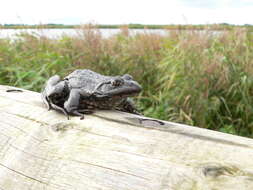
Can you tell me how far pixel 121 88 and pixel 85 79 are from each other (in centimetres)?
28

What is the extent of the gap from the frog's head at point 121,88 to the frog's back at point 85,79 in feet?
0.31

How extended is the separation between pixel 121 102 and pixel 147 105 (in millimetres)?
2142

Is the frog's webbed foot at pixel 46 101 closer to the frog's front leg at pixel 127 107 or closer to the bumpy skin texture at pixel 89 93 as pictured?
A: the bumpy skin texture at pixel 89 93

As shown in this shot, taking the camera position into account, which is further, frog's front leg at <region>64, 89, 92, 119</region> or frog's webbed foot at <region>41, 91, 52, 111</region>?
frog's webbed foot at <region>41, 91, 52, 111</region>

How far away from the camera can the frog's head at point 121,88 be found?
5.43ft

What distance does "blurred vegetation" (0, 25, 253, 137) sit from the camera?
134 inches

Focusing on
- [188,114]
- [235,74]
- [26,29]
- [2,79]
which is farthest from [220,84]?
[26,29]

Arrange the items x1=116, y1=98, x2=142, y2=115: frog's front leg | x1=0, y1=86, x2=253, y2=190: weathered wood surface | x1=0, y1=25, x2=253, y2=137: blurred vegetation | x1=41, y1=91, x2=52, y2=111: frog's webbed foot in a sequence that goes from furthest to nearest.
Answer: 1. x1=0, y1=25, x2=253, y2=137: blurred vegetation
2. x1=116, y1=98, x2=142, y2=115: frog's front leg
3. x1=41, y1=91, x2=52, y2=111: frog's webbed foot
4. x1=0, y1=86, x2=253, y2=190: weathered wood surface

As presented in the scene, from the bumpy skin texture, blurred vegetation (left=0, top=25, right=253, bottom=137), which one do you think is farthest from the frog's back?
blurred vegetation (left=0, top=25, right=253, bottom=137)

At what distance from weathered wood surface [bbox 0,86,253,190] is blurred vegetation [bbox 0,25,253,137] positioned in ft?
6.47

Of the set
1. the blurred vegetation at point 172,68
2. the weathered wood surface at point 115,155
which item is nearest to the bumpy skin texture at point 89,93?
the weathered wood surface at point 115,155

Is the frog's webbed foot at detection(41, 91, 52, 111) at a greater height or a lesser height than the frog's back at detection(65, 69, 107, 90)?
lesser

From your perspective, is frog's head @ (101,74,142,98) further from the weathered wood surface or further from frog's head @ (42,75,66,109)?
frog's head @ (42,75,66,109)

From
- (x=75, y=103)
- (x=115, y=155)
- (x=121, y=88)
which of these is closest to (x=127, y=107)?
(x=121, y=88)
